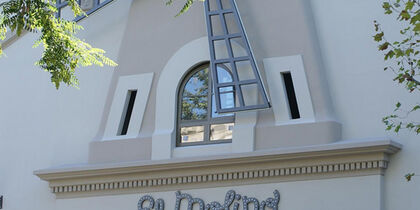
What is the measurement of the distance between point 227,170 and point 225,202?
1.88 feet

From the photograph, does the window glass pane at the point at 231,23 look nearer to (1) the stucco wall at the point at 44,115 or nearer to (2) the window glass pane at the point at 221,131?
(2) the window glass pane at the point at 221,131

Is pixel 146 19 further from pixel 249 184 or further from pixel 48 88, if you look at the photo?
pixel 249 184

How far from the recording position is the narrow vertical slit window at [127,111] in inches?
722

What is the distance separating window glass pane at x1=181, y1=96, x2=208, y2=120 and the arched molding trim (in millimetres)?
196

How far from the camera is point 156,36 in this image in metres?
18.3

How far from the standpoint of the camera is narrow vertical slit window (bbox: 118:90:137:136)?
18.3 m

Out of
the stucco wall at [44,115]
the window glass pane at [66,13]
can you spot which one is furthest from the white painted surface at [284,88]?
the window glass pane at [66,13]

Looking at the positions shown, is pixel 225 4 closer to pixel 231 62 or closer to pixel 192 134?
pixel 231 62

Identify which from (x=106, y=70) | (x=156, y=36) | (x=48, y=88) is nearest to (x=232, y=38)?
(x=156, y=36)

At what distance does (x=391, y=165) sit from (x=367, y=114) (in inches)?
39.6

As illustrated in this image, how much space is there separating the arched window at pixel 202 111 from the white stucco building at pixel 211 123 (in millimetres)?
25

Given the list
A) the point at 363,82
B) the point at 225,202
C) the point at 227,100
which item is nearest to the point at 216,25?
the point at 227,100

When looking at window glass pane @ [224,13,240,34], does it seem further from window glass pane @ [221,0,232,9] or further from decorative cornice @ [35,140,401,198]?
decorative cornice @ [35,140,401,198]

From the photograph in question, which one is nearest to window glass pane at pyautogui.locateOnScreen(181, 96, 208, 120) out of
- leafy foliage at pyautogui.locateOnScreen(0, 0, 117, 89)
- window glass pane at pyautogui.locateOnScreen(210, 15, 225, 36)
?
window glass pane at pyautogui.locateOnScreen(210, 15, 225, 36)
